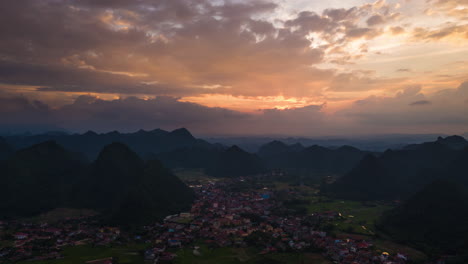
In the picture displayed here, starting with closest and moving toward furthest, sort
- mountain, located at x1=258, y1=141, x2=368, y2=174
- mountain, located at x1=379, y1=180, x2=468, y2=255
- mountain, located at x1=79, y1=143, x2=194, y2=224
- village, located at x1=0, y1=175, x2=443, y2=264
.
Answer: village, located at x1=0, y1=175, x2=443, y2=264 < mountain, located at x1=379, y1=180, x2=468, y2=255 < mountain, located at x1=79, y1=143, x2=194, y2=224 < mountain, located at x1=258, y1=141, x2=368, y2=174

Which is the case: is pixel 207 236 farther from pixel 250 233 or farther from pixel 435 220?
pixel 435 220

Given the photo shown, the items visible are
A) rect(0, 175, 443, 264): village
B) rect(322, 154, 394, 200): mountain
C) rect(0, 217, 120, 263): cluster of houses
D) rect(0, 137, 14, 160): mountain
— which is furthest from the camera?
rect(0, 137, 14, 160): mountain

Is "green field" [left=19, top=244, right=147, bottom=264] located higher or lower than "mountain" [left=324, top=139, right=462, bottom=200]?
lower

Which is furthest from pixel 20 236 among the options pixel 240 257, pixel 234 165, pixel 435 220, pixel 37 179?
pixel 234 165

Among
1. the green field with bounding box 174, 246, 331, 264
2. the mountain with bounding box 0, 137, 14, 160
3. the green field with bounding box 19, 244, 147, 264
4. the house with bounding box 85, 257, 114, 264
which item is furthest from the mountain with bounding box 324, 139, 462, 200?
the mountain with bounding box 0, 137, 14, 160

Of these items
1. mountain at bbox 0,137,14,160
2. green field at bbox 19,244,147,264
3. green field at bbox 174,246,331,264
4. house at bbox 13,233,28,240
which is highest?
mountain at bbox 0,137,14,160

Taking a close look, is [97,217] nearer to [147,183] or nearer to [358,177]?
[147,183]

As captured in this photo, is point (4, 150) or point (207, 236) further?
point (4, 150)

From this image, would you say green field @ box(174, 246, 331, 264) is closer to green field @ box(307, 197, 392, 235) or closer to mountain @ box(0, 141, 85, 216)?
green field @ box(307, 197, 392, 235)
